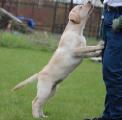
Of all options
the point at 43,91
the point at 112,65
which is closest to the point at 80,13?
the point at 43,91

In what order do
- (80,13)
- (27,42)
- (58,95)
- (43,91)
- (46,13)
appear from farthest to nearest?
(46,13)
(27,42)
(58,95)
(80,13)
(43,91)

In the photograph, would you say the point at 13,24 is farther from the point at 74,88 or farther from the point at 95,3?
the point at 95,3

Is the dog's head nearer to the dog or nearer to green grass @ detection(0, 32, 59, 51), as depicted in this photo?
the dog

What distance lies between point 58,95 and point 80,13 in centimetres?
216

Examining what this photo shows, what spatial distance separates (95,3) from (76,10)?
0.83 ft

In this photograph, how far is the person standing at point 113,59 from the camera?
5148 millimetres

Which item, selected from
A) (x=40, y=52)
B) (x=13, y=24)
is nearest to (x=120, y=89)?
(x=40, y=52)

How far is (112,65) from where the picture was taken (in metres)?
5.18

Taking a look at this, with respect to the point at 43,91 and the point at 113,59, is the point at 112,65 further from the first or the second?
the point at 43,91

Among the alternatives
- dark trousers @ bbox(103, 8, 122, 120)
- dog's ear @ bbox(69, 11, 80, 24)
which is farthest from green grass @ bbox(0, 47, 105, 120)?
dark trousers @ bbox(103, 8, 122, 120)

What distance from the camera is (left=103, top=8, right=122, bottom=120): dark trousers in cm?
515

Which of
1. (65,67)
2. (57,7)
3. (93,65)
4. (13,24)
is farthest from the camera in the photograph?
(57,7)

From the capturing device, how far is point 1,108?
6.89m

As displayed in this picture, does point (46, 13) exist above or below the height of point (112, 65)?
below
